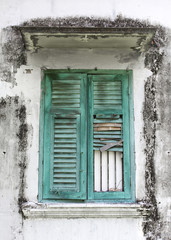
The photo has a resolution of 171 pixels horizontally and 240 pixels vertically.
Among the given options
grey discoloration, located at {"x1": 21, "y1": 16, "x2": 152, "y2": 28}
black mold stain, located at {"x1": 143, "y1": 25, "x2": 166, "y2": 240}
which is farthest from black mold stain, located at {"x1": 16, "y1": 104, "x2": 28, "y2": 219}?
black mold stain, located at {"x1": 143, "y1": 25, "x2": 166, "y2": 240}

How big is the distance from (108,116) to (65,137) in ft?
1.89

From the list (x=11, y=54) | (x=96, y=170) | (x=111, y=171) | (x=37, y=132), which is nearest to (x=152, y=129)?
(x=111, y=171)

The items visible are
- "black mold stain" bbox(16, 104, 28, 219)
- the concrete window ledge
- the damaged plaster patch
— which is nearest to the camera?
the concrete window ledge

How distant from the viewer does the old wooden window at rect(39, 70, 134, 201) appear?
396 centimetres

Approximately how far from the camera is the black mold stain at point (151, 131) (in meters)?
3.91

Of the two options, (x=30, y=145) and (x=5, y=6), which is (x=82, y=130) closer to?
(x=30, y=145)

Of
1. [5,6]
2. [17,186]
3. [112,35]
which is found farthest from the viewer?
[5,6]

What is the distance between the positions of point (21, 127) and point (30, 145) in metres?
0.24

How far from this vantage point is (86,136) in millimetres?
4039

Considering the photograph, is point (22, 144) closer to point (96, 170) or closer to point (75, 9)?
point (96, 170)

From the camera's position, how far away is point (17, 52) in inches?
164

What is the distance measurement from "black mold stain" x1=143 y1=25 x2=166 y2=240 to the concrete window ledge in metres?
0.16

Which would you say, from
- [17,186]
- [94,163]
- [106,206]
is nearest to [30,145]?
[17,186]

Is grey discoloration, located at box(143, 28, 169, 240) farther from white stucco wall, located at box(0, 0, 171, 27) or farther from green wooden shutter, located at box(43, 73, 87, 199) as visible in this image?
green wooden shutter, located at box(43, 73, 87, 199)
